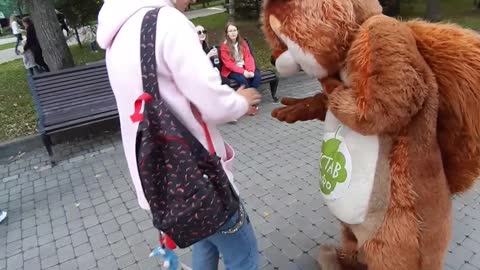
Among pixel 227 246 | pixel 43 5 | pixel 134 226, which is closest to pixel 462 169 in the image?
pixel 227 246

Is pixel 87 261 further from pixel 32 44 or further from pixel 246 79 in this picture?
pixel 32 44

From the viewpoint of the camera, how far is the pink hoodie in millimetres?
1285

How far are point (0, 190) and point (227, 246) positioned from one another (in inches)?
144

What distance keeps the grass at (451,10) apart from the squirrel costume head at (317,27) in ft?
42.2

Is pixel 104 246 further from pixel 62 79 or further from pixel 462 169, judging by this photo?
pixel 62 79

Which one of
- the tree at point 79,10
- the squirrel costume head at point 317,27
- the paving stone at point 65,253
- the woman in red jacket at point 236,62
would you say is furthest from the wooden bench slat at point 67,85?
the tree at point 79,10

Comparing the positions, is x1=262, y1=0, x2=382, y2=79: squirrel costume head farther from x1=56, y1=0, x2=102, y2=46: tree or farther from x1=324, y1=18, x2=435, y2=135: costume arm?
x1=56, y1=0, x2=102, y2=46: tree

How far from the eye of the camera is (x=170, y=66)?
130 cm

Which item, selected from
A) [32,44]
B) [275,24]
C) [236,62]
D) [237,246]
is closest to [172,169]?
[237,246]

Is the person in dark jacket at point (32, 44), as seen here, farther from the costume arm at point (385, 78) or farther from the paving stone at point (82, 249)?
the costume arm at point (385, 78)

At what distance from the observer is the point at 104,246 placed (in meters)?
3.15

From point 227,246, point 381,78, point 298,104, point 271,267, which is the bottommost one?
point 271,267

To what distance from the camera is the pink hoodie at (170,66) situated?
4.22 feet

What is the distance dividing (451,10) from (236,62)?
13.2m
